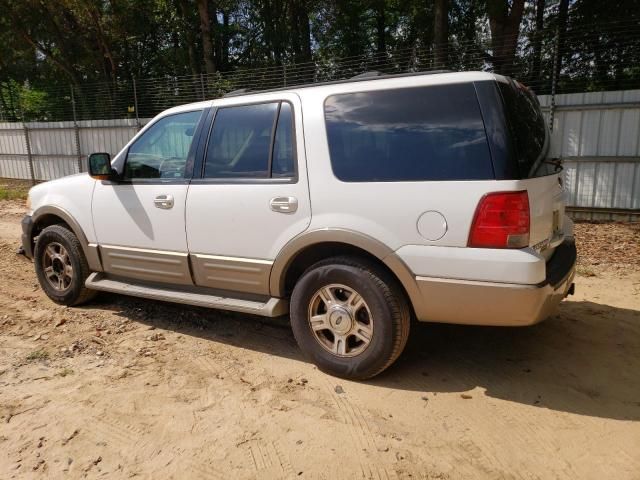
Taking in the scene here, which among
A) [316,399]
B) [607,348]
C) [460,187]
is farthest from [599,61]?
[316,399]

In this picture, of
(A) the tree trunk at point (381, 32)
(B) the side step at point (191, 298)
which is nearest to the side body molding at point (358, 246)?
(B) the side step at point (191, 298)

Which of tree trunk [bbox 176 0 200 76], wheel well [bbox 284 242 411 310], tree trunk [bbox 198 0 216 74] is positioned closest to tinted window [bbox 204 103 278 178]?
wheel well [bbox 284 242 411 310]

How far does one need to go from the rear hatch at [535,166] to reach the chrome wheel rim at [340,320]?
1.15 m

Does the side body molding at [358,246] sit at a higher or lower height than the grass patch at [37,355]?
higher

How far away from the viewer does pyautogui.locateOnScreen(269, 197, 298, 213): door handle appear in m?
3.53

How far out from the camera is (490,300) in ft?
9.81

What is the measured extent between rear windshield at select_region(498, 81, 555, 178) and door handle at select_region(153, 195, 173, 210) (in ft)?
8.45

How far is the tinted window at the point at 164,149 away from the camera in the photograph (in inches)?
165

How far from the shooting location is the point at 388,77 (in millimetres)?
3334

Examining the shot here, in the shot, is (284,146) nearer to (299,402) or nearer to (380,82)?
(380,82)

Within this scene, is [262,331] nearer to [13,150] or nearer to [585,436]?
[585,436]

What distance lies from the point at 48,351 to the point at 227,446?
2075 millimetres

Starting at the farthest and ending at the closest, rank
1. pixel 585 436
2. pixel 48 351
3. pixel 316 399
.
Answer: pixel 48 351 → pixel 316 399 → pixel 585 436

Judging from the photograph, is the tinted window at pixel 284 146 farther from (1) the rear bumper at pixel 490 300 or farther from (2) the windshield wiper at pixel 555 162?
(2) the windshield wiper at pixel 555 162
